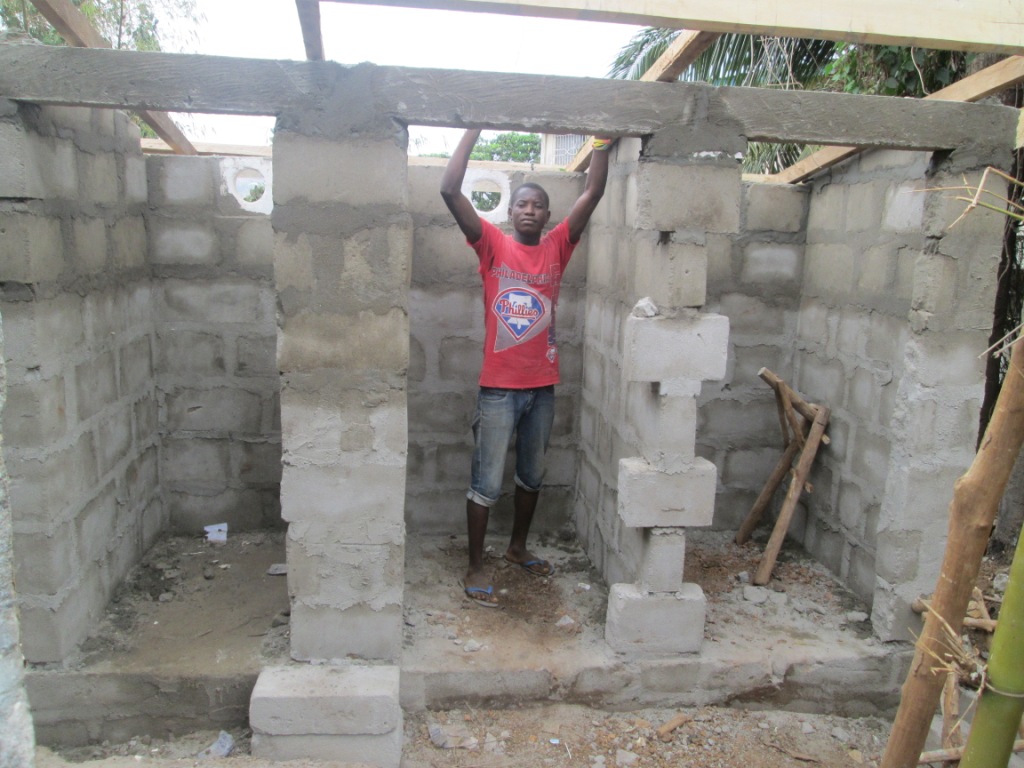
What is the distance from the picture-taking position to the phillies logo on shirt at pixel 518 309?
424cm

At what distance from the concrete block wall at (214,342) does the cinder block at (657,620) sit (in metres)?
2.34

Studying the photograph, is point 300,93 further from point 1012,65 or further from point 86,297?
point 1012,65

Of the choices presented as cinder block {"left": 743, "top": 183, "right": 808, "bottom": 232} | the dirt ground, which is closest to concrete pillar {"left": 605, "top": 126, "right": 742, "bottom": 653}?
the dirt ground

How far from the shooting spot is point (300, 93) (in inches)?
125

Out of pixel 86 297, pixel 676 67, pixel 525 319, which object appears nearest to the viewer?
pixel 676 67

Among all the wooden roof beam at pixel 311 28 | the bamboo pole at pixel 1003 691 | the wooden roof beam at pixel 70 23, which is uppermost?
the wooden roof beam at pixel 70 23

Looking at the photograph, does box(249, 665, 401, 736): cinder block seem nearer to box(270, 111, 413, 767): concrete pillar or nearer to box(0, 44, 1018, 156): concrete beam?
box(270, 111, 413, 767): concrete pillar

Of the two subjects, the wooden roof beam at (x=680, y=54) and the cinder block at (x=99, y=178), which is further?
the cinder block at (x=99, y=178)

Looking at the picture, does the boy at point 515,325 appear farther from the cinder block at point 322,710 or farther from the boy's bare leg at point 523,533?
the cinder block at point 322,710

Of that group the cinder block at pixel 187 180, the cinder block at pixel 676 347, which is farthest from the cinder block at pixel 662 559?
the cinder block at pixel 187 180

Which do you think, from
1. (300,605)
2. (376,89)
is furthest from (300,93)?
(300,605)

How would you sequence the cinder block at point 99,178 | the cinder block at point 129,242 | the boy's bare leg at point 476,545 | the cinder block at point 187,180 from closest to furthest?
the cinder block at point 99,178 < the cinder block at point 129,242 < the boy's bare leg at point 476,545 < the cinder block at point 187,180

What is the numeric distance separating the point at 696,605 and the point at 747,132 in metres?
2.13

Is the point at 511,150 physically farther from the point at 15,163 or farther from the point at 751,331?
the point at 15,163
